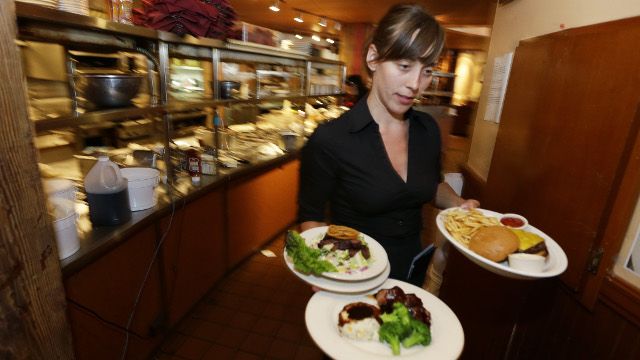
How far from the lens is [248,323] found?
2.92 meters

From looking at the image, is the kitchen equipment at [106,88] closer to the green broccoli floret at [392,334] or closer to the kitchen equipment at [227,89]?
the kitchen equipment at [227,89]

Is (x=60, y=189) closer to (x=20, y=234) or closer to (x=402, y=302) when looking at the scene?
(x=20, y=234)

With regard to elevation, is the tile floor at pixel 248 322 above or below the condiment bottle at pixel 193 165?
below

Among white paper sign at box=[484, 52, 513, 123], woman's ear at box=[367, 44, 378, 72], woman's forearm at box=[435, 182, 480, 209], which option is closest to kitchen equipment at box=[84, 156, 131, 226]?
woman's ear at box=[367, 44, 378, 72]

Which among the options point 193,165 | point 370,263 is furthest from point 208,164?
point 370,263

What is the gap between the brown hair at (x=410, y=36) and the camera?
119 centimetres

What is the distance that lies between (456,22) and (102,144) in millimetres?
10489

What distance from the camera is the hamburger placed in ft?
4.13

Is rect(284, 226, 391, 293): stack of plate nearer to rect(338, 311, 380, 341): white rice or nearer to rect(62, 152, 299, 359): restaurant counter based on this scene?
rect(338, 311, 380, 341): white rice

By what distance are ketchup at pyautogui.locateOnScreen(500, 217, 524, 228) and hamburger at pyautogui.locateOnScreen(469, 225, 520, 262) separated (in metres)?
0.25

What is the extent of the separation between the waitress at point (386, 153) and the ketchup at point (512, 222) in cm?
18

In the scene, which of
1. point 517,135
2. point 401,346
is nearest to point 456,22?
point 517,135

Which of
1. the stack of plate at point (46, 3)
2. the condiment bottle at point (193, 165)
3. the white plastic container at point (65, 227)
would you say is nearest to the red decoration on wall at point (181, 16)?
the stack of plate at point (46, 3)

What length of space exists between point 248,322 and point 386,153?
2.22 metres
